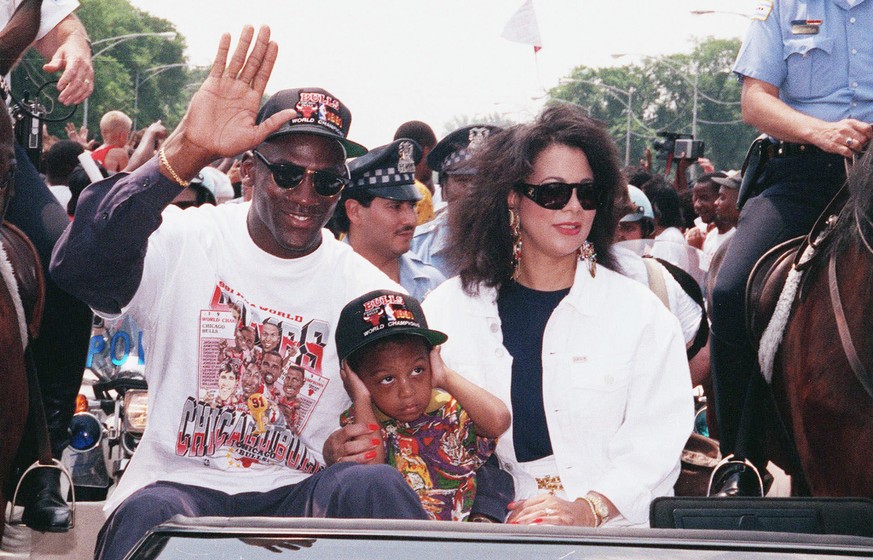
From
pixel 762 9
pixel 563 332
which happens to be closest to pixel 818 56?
pixel 762 9

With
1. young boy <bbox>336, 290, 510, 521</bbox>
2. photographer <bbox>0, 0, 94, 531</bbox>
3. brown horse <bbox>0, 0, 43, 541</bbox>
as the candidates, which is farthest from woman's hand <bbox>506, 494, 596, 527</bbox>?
photographer <bbox>0, 0, 94, 531</bbox>

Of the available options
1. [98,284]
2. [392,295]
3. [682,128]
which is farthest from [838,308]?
[682,128]

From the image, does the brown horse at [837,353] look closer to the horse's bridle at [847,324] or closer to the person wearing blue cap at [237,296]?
the horse's bridle at [847,324]

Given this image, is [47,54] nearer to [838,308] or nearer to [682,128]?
[838,308]

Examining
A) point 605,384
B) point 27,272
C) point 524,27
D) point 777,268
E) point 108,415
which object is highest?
point 524,27

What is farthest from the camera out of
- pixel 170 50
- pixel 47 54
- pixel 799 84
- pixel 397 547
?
pixel 170 50

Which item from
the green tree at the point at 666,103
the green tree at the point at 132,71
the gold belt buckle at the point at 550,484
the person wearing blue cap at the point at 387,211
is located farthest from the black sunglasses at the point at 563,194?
the green tree at the point at 666,103

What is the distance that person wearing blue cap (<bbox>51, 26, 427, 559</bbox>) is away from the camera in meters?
3.81

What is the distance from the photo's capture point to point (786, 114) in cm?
555

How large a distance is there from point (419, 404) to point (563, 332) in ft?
2.06

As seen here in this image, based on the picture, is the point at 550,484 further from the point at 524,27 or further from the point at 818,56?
the point at 524,27

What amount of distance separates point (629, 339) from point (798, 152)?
1808mm

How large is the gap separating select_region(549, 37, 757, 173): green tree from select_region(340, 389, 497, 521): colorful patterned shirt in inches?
3653

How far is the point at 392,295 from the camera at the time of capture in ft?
14.3
